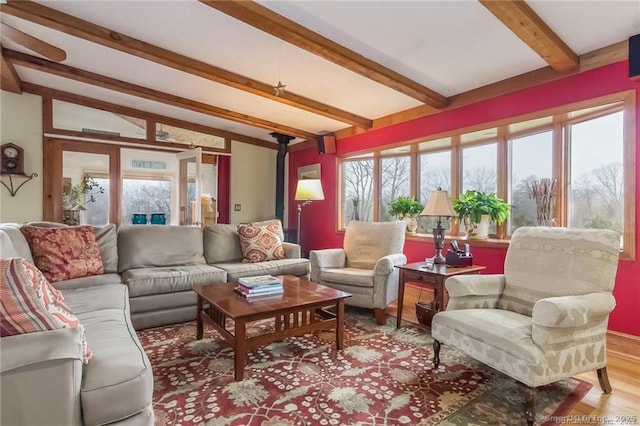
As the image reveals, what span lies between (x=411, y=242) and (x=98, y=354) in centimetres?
362

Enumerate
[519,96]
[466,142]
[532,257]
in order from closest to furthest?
[532,257]
[519,96]
[466,142]

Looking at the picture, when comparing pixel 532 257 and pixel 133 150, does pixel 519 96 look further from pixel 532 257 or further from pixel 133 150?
pixel 133 150

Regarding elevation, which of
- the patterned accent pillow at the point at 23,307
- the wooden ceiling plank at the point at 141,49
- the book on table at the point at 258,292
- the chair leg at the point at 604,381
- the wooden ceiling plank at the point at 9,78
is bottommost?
the chair leg at the point at 604,381

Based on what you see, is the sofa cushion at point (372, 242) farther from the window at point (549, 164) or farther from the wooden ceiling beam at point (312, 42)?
the wooden ceiling beam at point (312, 42)

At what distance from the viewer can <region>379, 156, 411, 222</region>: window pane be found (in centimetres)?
464

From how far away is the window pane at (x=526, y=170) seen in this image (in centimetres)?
325

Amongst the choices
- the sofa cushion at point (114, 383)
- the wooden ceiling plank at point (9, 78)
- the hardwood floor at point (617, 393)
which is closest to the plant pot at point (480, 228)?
the hardwood floor at point (617, 393)

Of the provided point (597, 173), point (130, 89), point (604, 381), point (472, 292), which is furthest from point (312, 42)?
point (604, 381)

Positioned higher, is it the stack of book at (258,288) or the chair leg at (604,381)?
the stack of book at (258,288)

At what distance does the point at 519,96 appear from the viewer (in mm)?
3307

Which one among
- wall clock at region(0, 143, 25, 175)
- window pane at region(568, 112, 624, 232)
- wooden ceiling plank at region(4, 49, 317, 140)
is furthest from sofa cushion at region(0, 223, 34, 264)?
window pane at region(568, 112, 624, 232)

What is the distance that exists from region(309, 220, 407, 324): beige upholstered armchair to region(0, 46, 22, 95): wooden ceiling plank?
3929 millimetres

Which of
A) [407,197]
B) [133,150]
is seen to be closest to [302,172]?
[407,197]

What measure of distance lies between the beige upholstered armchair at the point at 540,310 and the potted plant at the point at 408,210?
5.95ft
